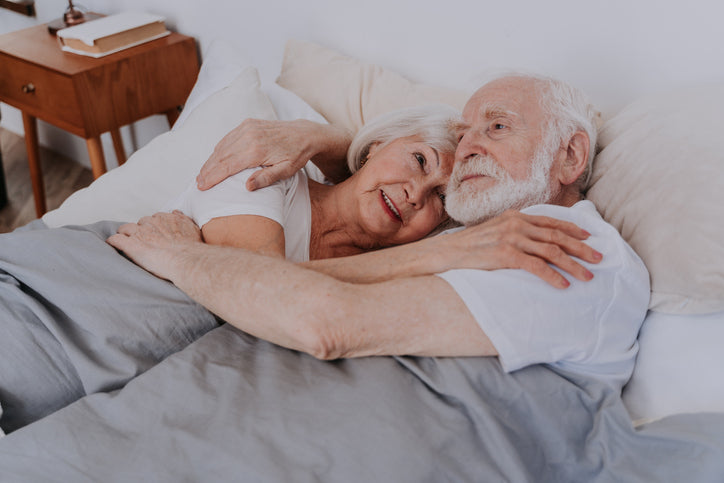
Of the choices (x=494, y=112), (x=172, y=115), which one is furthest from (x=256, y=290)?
(x=172, y=115)

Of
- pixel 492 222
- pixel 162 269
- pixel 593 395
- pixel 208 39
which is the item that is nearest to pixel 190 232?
pixel 162 269

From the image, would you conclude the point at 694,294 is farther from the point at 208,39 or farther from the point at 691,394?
the point at 208,39

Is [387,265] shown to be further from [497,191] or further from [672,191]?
[672,191]

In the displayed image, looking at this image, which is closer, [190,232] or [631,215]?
[631,215]

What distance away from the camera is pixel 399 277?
110 cm

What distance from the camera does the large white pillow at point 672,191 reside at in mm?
1028

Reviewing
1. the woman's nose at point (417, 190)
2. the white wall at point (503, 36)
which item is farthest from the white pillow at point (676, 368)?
the white wall at point (503, 36)

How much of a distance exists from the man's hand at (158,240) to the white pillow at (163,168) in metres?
0.24

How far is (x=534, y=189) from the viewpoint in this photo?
1258mm

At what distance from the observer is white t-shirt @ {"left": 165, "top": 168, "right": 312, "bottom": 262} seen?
1.27m

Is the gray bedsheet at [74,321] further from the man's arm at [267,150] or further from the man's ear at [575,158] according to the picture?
the man's ear at [575,158]

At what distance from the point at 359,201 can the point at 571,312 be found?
1.82 feet

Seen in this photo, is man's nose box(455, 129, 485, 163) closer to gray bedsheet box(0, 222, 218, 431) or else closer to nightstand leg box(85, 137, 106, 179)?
gray bedsheet box(0, 222, 218, 431)

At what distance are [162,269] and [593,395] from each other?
0.76 m
